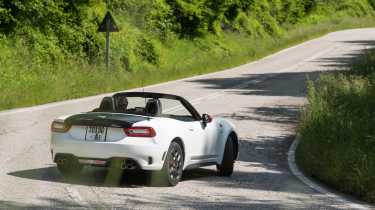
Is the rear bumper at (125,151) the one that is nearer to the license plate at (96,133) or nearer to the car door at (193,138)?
the license plate at (96,133)

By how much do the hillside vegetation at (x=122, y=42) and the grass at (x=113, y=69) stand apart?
0.12ft

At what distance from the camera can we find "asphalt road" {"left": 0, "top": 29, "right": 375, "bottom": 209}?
1022 centimetres

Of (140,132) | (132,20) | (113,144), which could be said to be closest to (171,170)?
(140,132)

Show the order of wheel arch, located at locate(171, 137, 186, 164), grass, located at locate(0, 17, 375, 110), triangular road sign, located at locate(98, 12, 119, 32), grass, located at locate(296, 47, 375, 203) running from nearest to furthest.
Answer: wheel arch, located at locate(171, 137, 186, 164) < grass, located at locate(296, 47, 375, 203) < grass, located at locate(0, 17, 375, 110) < triangular road sign, located at locate(98, 12, 119, 32)

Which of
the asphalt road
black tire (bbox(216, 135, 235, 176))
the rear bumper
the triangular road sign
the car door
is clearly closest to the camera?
the asphalt road

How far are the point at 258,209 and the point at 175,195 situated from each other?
1206mm

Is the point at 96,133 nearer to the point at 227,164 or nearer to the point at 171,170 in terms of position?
the point at 171,170

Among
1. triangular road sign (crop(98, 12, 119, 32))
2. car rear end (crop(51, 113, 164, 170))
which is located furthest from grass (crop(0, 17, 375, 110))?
car rear end (crop(51, 113, 164, 170))

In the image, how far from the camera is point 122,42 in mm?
35906

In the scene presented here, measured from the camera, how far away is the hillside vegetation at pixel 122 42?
2734 cm

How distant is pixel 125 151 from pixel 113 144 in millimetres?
180

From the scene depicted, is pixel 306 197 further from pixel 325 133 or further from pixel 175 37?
pixel 175 37

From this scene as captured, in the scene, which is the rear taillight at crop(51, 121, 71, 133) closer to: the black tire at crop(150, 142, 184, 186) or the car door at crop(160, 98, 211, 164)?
the black tire at crop(150, 142, 184, 186)

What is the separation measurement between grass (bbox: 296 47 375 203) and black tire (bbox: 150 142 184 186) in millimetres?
2514
